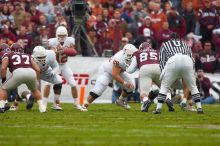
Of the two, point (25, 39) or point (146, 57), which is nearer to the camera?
point (146, 57)

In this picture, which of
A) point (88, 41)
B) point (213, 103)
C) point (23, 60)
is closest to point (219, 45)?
point (213, 103)

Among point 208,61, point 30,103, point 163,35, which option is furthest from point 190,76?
point 163,35

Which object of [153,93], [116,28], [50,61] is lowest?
[153,93]

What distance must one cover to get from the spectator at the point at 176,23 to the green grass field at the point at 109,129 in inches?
303

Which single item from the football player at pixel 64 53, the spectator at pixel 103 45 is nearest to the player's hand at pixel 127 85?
the football player at pixel 64 53

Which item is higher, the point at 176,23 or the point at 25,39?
the point at 176,23

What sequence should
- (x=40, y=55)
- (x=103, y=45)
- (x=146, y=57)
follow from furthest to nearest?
(x=103, y=45) < (x=146, y=57) < (x=40, y=55)

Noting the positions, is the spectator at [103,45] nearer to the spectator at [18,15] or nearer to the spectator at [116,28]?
the spectator at [116,28]

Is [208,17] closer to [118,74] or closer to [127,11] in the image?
[127,11]

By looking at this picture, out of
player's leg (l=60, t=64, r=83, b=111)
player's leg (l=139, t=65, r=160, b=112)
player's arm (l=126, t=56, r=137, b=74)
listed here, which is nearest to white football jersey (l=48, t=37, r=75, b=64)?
player's leg (l=60, t=64, r=83, b=111)

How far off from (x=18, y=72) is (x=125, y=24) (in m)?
8.60

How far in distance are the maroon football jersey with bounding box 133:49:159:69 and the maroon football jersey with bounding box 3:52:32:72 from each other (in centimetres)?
243

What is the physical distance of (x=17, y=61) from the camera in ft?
53.3

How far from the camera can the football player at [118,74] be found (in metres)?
17.9
